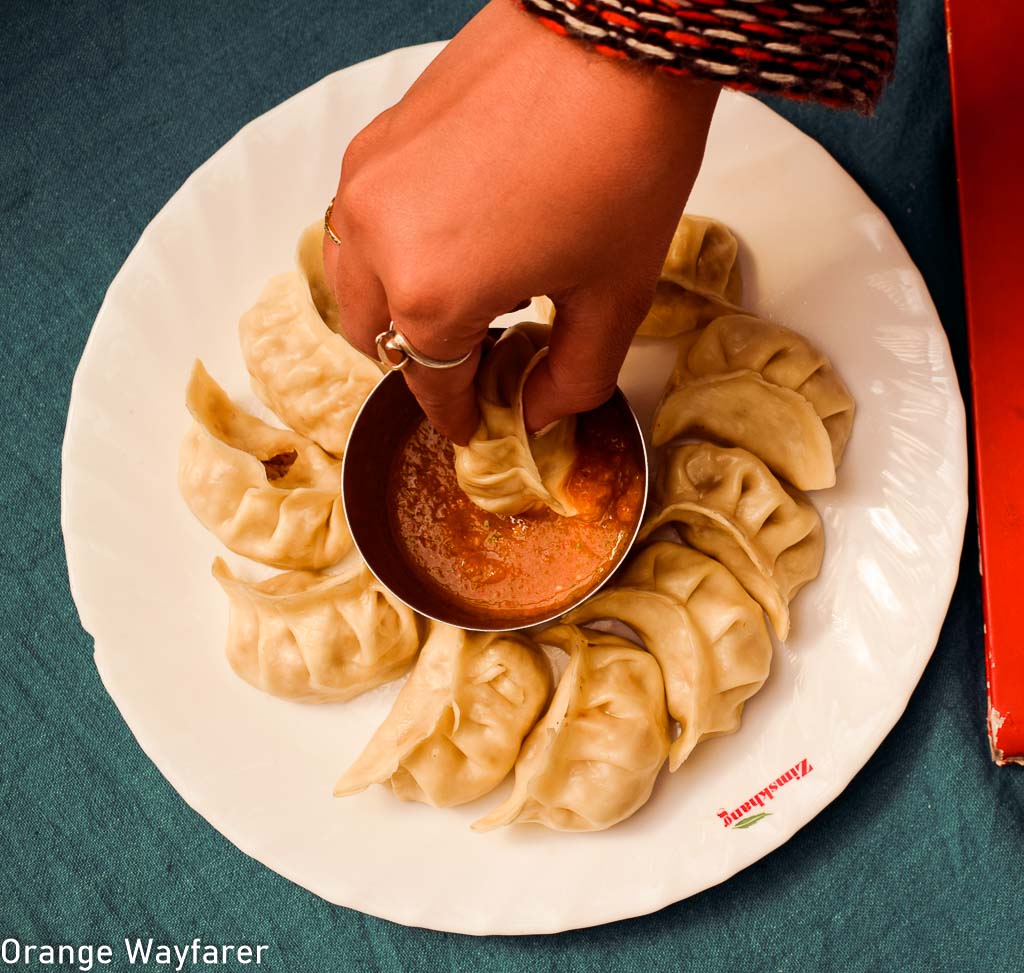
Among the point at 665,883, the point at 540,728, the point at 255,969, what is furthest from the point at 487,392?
the point at 255,969

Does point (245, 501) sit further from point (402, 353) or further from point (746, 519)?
point (746, 519)

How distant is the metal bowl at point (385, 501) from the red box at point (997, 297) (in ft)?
2.50

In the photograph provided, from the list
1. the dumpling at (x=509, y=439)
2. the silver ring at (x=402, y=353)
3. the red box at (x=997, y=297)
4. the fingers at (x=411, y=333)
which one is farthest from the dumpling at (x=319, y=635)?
the red box at (x=997, y=297)

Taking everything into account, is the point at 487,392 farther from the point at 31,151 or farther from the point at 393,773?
the point at 31,151

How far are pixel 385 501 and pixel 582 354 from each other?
78 cm

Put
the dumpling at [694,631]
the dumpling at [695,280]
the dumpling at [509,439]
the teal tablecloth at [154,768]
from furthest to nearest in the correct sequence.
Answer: the teal tablecloth at [154,768], the dumpling at [695,280], the dumpling at [694,631], the dumpling at [509,439]

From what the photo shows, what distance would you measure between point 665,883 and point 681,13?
5.27 feet

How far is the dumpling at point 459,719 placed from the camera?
1983 millimetres

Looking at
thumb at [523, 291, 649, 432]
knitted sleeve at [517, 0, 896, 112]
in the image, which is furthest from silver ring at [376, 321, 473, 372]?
knitted sleeve at [517, 0, 896, 112]

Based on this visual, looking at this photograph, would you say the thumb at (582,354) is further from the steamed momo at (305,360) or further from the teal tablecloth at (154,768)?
the teal tablecloth at (154,768)

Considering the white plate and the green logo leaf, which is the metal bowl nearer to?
the white plate

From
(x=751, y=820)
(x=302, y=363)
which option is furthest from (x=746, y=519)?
(x=302, y=363)

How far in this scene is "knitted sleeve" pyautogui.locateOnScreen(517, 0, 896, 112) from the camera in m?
0.99

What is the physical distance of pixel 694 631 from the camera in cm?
196
